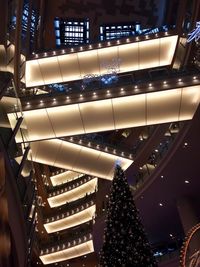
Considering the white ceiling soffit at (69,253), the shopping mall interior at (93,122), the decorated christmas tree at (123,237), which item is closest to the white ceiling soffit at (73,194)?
the shopping mall interior at (93,122)

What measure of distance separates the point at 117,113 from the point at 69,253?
58.4 ft

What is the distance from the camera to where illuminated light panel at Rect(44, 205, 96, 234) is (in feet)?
96.1

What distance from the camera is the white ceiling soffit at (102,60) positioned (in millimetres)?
20812

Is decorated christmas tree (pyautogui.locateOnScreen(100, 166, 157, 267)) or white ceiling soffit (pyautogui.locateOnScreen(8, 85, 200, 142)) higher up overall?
white ceiling soffit (pyautogui.locateOnScreen(8, 85, 200, 142))

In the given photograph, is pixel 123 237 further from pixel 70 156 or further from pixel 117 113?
pixel 70 156

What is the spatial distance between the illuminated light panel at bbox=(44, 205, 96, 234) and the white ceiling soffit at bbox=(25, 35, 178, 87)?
10474 mm

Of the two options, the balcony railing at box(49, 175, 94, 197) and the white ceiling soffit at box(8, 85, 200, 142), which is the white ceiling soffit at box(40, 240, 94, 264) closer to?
the balcony railing at box(49, 175, 94, 197)

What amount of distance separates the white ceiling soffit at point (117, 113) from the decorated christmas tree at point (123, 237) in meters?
3.96

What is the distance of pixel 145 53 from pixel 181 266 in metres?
15.3

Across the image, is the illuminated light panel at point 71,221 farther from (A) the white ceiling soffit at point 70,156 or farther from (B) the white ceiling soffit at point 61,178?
(A) the white ceiling soffit at point 70,156

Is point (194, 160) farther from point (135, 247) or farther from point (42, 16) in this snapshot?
point (42, 16)

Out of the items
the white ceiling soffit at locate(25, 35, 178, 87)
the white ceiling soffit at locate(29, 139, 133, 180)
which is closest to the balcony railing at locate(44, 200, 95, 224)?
the white ceiling soffit at locate(29, 139, 133, 180)

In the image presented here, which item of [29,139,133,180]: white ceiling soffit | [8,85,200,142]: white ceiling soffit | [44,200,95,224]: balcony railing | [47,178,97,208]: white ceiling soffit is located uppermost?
[47,178,97,208]: white ceiling soffit

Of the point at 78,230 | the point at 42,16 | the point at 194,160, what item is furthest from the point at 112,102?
the point at 78,230
